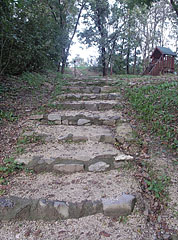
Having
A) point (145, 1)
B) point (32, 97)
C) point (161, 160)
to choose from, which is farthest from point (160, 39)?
point (161, 160)

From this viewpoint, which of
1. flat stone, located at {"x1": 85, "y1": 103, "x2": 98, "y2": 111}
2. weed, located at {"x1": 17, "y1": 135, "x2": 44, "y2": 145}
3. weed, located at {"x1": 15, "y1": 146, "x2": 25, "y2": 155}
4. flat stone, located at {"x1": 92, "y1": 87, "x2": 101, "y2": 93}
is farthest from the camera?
flat stone, located at {"x1": 92, "y1": 87, "x2": 101, "y2": 93}

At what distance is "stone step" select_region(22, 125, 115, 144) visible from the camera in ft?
10.4

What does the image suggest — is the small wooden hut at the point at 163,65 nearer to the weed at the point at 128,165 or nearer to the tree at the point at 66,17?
the tree at the point at 66,17

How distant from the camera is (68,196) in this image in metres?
2.09

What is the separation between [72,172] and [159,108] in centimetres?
233

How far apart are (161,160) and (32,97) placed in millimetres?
3543

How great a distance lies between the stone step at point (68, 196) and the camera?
194 cm

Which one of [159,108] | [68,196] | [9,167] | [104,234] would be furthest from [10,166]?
[159,108]

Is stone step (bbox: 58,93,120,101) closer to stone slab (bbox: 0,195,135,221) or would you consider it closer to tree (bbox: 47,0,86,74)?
stone slab (bbox: 0,195,135,221)

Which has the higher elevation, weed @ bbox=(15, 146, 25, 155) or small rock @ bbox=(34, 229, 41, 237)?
weed @ bbox=(15, 146, 25, 155)

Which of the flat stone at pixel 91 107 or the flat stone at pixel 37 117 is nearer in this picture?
the flat stone at pixel 37 117

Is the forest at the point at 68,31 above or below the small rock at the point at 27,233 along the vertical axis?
above

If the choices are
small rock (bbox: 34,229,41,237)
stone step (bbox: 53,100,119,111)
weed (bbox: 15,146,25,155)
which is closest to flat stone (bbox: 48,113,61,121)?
stone step (bbox: 53,100,119,111)

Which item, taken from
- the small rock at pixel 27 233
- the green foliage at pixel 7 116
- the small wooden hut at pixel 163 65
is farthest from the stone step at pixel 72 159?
the small wooden hut at pixel 163 65
